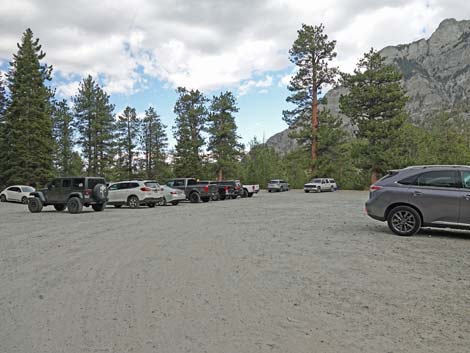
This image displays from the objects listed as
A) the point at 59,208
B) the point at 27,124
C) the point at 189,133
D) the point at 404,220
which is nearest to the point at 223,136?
the point at 189,133

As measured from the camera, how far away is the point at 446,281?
18.0 feet

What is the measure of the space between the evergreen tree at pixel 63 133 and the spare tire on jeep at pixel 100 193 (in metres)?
42.1

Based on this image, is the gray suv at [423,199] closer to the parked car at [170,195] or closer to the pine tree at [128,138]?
the parked car at [170,195]

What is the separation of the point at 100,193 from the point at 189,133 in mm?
39146

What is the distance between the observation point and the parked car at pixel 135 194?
22109 mm

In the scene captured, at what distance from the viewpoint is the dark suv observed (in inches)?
746

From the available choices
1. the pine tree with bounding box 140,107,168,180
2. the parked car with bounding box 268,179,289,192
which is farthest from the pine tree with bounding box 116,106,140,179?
the parked car with bounding box 268,179,289,192

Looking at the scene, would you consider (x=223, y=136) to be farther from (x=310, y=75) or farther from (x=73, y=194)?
(x=73, y=194)

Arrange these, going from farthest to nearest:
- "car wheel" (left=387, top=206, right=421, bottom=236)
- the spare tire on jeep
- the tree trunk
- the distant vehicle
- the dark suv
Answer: the tree trunk < the distant vehicle < the spare tire on jeep < the dark suv < "car wheel" (left=387, top=206, right=421, bottom=236)

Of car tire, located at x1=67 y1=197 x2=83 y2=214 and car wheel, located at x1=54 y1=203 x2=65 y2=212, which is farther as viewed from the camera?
car wheel, located at x1=54 y1=203 x2=65 y2=212

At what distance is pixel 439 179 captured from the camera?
30.8 feet

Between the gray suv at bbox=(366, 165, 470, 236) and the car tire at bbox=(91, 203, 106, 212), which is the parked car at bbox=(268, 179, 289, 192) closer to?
the car tire at bbox=(91, 203, 106, 212)

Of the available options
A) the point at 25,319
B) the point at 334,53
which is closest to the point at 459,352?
the point at 25,319

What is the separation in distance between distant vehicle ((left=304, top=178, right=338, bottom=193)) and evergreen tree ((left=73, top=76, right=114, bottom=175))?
104ft
